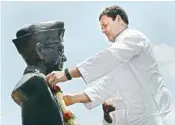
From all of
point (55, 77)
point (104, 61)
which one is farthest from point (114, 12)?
point (55, 77)

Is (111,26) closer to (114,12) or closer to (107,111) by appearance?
(114,12)

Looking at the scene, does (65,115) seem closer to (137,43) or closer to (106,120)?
(106,120)

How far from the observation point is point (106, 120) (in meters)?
3.25

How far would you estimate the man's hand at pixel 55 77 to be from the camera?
295cm

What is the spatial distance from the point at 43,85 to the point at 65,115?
0.99ft

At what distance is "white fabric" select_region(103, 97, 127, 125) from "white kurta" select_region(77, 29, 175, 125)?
72 millimetres

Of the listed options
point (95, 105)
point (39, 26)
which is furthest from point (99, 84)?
point (39, 26)

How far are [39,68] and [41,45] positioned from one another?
18 cm

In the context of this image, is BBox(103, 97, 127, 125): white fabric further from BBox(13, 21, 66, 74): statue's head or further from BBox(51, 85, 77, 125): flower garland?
BBox(13, 21, 66, 74): statue's head

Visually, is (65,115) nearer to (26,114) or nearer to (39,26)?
(26,114)

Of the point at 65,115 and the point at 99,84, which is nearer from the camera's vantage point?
the point at 65,115

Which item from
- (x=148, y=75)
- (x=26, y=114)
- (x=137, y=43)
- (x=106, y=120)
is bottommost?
(x=106, y=120)

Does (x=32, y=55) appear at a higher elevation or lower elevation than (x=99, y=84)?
higher

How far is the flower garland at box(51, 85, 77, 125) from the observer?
3.10 meters
